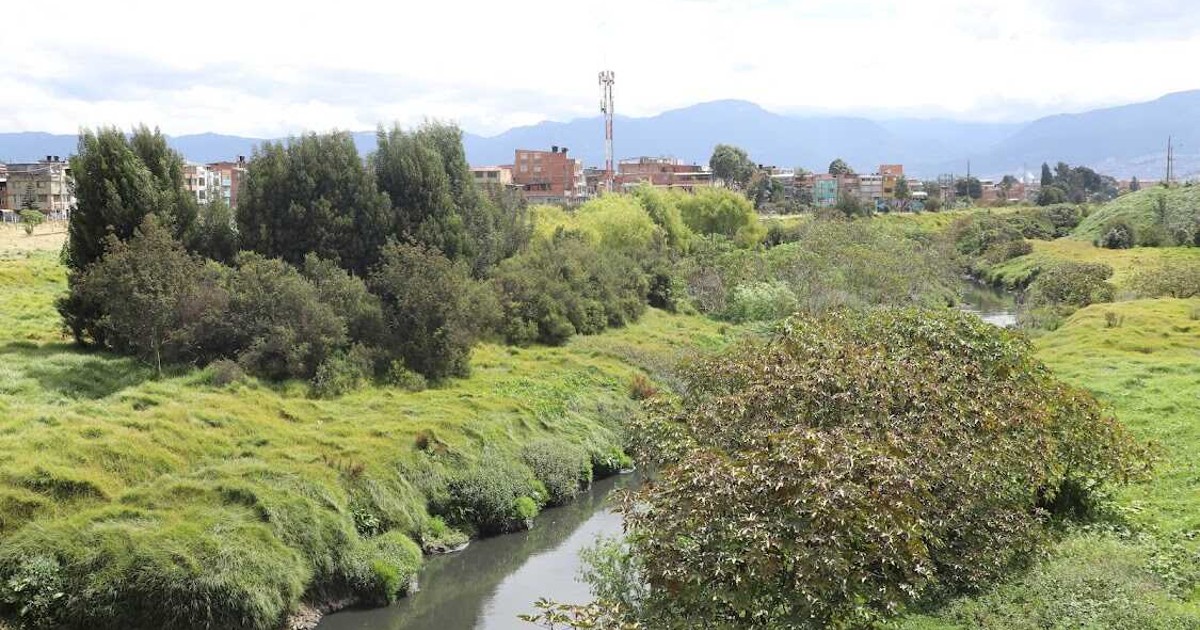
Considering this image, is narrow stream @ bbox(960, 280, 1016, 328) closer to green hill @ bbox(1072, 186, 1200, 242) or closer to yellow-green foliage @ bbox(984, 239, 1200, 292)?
yellow-green foliage @ bbox(984, 239, 1200, 292)

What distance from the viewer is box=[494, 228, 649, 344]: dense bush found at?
51.7 m

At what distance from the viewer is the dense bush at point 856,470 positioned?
15352mm

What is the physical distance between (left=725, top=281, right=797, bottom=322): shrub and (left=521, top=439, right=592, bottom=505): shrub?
30.7m

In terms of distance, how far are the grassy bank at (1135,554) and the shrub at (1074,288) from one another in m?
28.0

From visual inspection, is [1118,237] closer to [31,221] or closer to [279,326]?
[279,326]

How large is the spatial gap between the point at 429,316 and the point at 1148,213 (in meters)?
107

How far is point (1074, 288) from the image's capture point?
6862cm

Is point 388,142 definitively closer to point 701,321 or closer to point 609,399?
point 609,399

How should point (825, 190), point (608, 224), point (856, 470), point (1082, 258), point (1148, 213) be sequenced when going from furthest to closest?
point (825, 190)
point (1148, 213)
point (1082, 258)
point (608, 224)
point (856, 470)

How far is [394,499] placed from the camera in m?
30.2

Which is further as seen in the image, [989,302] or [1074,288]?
[989,302]

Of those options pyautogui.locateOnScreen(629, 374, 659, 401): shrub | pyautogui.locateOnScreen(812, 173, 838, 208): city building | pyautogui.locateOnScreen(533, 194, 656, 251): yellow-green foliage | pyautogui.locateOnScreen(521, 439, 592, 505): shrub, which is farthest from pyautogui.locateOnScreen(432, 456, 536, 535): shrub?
pyautogui.locateOnScreen(812, 173, 838, 208): city building

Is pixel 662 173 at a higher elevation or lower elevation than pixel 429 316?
higher

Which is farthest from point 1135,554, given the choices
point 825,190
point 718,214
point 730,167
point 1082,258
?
point 825,190
